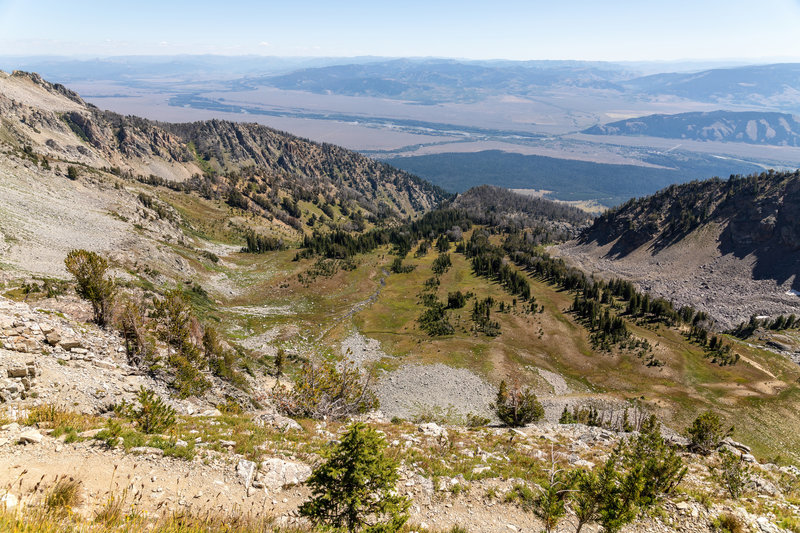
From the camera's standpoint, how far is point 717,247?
128m

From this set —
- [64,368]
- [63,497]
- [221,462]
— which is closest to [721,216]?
[221,462]

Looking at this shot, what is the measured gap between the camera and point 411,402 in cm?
4588

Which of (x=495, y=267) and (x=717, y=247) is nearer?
(x=495, y=267)

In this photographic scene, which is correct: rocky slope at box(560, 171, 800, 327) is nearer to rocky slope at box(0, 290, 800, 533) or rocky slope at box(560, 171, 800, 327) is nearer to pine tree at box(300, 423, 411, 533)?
rocky slope at box(0, 290, 800, 533)

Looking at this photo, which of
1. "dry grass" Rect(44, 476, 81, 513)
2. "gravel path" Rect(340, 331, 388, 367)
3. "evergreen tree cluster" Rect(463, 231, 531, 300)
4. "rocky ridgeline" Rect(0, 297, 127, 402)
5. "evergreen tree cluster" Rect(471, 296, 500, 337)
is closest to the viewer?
"dry grass" Rect(44, 476, 81, 513)

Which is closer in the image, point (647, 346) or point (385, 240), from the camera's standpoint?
point (647, 346)

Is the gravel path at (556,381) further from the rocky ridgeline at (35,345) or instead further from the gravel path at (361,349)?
the rocky ridgeline at (35,345)

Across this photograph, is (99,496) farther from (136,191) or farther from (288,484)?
(136,191)

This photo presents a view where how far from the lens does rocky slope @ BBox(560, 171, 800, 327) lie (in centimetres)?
11001

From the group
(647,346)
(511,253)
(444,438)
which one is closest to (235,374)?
(444,438)

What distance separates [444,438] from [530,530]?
1035 cm

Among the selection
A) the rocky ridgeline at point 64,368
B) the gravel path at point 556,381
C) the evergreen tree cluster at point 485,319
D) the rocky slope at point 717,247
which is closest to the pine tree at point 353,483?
the rocky ridgeline at point 64,368

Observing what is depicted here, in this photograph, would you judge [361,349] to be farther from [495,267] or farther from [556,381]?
[495,267]

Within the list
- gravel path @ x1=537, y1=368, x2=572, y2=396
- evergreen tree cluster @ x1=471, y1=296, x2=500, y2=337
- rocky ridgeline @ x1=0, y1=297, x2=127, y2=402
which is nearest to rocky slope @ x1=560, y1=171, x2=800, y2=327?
evergreen tree cluster @ x1=471, y1=296, x2=500, y2=337
